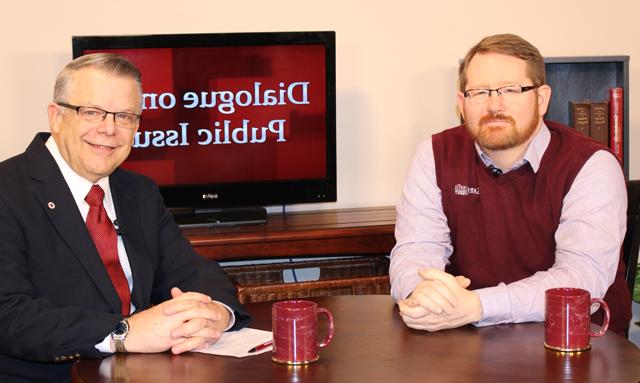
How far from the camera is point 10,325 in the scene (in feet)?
6.73

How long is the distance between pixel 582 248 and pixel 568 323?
50 cm

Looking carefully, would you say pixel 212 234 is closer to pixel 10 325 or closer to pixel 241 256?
pixel 241 256

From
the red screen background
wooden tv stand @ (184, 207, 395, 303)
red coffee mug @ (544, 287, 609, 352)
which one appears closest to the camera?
red coffee mug @ (544, 287, 609, 352)

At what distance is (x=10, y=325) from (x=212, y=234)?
5.09 ft

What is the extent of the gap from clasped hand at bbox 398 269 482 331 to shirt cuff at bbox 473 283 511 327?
15 millimetres

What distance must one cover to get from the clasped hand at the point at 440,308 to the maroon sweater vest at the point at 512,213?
0.49 meters

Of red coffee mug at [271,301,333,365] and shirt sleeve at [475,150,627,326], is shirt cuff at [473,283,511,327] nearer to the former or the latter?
shirt sleeve at [475,150,627,326]

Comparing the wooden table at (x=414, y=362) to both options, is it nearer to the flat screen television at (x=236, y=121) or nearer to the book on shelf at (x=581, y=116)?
the flat screen television at (x=236, y=121)

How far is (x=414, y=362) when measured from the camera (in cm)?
191

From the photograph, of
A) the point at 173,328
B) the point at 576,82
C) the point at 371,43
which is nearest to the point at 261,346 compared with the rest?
the point at 173,328

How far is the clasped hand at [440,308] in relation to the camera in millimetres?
2129

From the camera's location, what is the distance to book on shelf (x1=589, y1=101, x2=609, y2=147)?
407 centimetres

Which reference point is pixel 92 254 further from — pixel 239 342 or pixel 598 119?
pixel 598 119

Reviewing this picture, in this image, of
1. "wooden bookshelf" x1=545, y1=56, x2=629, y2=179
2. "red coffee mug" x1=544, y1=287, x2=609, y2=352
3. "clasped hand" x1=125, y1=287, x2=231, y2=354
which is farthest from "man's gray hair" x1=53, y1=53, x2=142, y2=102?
"wooden bookshelf" x1=545, y1=56, x2=629, y2=179
